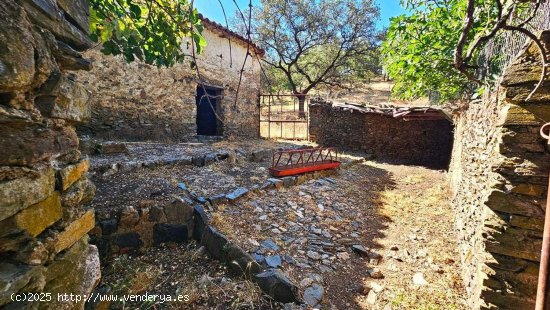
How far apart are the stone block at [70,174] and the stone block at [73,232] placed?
0.20 metres

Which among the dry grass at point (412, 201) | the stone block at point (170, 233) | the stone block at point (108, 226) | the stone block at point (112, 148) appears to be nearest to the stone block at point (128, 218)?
the stone block at point (108, 226)

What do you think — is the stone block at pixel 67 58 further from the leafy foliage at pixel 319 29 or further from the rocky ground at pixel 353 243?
the leafy foliage at pixel 319 29

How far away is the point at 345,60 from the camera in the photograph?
15398 mm

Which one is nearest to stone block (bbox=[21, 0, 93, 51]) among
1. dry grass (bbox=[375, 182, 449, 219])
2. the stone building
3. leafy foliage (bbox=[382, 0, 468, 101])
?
the stone building

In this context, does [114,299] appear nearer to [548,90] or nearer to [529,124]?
[529,124]

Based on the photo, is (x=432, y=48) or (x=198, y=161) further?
(x=198, y=161)

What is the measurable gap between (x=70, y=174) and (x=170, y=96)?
6802 mm

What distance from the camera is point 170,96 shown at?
762cm

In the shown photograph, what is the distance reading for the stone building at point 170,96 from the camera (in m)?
6.22

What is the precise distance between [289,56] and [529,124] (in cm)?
1404

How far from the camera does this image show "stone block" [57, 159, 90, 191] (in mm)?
1255

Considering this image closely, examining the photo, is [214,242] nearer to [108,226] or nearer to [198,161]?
[108,226]

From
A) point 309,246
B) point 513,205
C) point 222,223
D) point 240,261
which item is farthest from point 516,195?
point 222,223

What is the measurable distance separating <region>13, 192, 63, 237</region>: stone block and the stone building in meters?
4.23
